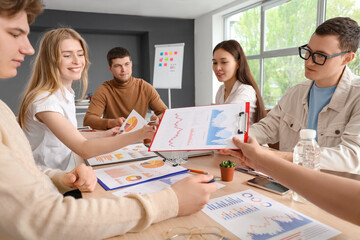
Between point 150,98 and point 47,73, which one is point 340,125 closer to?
point 47,73

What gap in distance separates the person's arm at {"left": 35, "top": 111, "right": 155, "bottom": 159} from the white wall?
4.94 metres

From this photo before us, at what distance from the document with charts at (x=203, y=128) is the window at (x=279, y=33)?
10.9 feet

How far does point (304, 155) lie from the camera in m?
1.05

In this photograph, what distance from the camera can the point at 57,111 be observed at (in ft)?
4.62

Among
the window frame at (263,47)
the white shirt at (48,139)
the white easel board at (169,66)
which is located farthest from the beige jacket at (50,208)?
the white easel board at (169,66)

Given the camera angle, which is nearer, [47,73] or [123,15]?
[47,73]

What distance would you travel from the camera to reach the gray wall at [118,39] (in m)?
5.67

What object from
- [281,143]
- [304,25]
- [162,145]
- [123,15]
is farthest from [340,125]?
[123,15]

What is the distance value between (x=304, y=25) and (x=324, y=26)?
3.20 meters

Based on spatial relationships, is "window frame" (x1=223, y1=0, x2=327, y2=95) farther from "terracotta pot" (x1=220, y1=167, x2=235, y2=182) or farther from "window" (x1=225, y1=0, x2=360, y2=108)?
"terracotta pot" (x1=220, y1=167, x2=235, y2=182)

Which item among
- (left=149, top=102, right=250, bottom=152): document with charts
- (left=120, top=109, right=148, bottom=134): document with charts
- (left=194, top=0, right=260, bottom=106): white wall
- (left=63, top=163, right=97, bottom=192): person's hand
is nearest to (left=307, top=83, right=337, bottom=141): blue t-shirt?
(left=149, top=102, right=250, bottom=152): document with charts

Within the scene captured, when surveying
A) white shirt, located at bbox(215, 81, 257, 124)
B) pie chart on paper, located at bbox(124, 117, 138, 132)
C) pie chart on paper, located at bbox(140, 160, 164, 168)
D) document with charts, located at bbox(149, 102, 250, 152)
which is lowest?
pie chart on paper, located at bbox(140, 160, 164, 168)

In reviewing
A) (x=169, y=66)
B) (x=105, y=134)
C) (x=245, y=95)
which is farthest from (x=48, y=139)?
(x=169, y=66)

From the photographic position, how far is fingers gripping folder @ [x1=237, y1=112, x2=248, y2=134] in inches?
39.6
